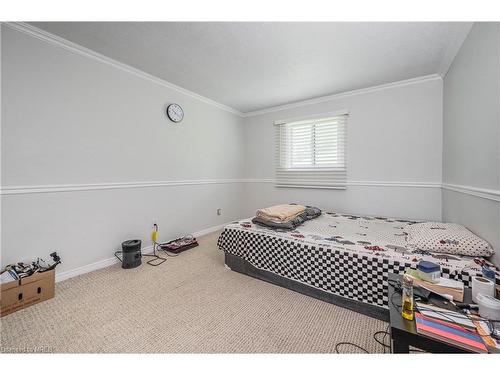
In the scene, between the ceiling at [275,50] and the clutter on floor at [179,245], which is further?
the clutter on floor at [179,245]

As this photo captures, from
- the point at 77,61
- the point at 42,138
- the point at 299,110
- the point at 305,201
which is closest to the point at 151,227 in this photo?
the point at 42,138

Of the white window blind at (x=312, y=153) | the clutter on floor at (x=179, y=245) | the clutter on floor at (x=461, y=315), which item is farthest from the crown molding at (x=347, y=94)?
the clutter on floor at (x=179, y=245)

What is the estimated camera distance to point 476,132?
1.67 metres

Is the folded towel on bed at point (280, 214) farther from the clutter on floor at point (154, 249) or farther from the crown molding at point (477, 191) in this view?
the crown molding at point (477, 191)

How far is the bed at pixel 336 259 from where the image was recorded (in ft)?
4.97

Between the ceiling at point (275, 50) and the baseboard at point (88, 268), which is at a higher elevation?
the ceiling at point (275, 50)

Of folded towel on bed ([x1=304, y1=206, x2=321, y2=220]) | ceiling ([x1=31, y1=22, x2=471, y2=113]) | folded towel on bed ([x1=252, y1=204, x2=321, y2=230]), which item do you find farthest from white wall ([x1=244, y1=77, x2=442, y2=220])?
folded towel on bed ([x1=252, y1=204, x2=321, y2=230])

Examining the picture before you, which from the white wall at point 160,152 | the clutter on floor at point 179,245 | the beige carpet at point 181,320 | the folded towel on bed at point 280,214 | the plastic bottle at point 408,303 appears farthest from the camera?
the clutter on floor at point 179,245

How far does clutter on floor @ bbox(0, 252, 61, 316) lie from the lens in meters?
1.56

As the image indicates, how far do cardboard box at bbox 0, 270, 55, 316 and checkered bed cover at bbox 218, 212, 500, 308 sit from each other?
1.54m

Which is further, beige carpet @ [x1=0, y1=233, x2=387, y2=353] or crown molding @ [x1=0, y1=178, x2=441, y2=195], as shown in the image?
crown molding @ [x1=0, y1=178, x2=441, y2=195]

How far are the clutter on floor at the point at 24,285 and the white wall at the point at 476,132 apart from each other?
3338 mm

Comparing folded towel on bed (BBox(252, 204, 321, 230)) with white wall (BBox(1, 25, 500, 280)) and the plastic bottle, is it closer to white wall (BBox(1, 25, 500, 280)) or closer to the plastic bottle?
white wall (BBox(1, 25, 500, 280))

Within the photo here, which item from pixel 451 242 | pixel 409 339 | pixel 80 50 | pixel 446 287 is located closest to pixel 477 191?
pixel 451 242
